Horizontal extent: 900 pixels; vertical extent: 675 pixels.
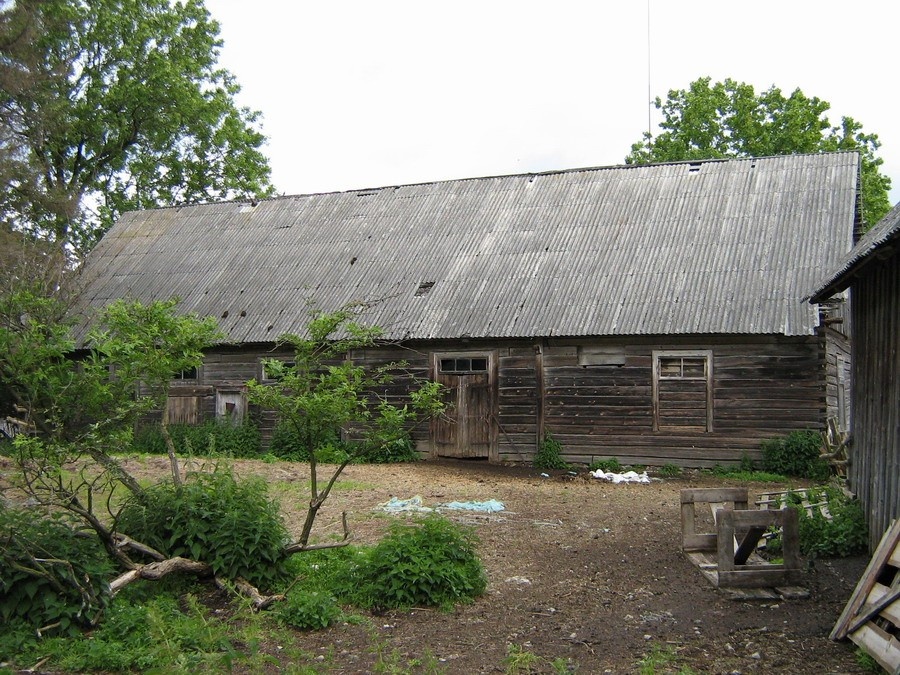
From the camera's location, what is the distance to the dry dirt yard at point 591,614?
613cm

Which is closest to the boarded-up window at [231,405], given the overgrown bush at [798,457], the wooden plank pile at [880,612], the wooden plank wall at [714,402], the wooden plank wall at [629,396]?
the wooden plank wall at [629,396]

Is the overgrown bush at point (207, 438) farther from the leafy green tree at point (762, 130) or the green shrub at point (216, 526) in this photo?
the leafy green tree at point (762, 130)

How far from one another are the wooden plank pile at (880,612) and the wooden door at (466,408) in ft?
37.9

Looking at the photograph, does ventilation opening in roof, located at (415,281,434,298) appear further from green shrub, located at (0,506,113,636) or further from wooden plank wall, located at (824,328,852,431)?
green shrub, located at (0,506,113,636)

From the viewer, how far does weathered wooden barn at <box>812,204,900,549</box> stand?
780cm

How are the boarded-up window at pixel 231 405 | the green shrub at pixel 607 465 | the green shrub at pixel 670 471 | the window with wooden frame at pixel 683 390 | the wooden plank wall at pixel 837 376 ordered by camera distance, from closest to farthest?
the green shrub at pixel 670 471 → the window with wooden frame at pixel 683 390 → the wooden plank wall at pixel 837 376 → the green shrub at pixel 607 465 → the boarded-up window at pixel 231 405

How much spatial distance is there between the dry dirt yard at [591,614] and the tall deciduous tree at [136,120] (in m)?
18.5

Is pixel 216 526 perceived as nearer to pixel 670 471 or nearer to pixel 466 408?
pixel 670 471

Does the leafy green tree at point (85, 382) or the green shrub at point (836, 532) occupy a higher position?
the leafy green tree at point (85, 382)

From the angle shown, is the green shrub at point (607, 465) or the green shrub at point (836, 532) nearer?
the green shrub at point (836, 532)

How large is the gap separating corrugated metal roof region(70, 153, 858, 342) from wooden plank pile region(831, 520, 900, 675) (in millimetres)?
9547

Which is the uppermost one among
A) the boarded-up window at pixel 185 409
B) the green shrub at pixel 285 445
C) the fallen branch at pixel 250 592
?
the boarded-up window at pixel 185 409

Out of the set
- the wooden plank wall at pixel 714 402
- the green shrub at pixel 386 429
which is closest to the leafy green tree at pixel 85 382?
the green shrub at pixel 386 429

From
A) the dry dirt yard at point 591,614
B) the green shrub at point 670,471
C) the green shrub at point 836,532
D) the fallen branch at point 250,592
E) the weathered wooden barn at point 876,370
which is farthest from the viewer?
the green shrub at point 670,471
